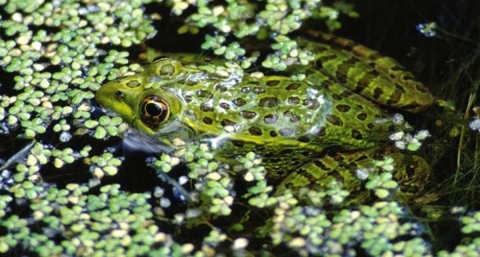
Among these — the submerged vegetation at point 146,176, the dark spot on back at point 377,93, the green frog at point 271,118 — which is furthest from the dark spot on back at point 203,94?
the dark spot on back at point 377,93

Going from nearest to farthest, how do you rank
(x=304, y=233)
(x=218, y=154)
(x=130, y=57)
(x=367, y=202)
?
1. (x=304, y=233)
2. (x=367, y=202)
3. (x=218, y=154)
4. (x=130, y=57)

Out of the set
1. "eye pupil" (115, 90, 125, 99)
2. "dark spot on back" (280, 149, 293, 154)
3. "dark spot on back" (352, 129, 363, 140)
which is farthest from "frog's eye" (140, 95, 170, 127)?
"dark spot on back" (352, 129, 363, 140)

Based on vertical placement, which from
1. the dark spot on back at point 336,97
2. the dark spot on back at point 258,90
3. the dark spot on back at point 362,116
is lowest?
the dark spot on back at point 258,90

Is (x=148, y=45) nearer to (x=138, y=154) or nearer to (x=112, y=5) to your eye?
(x=112, y=5)

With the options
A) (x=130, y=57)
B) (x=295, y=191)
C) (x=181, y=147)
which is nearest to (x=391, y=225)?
(x=295, y=191)

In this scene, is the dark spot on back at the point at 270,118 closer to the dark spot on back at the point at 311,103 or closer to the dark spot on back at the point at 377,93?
the dark spot on back at the point at 311,103

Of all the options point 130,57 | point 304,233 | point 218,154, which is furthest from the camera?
point 130,57
